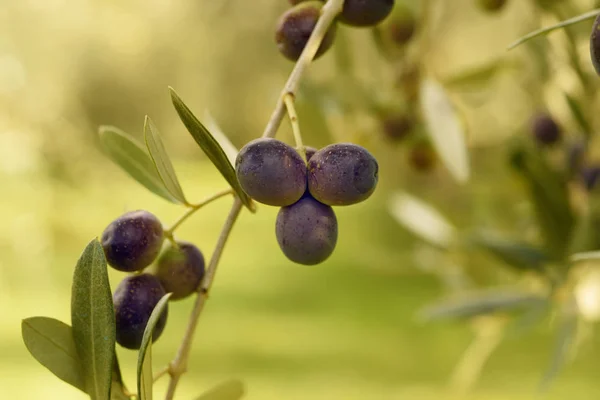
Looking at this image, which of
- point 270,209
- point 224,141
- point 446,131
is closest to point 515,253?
point 446,131

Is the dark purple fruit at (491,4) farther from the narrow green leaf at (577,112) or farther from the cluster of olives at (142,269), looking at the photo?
the cluster of olives at (142,269)

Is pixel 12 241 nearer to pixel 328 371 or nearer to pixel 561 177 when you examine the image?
pixel 328 371

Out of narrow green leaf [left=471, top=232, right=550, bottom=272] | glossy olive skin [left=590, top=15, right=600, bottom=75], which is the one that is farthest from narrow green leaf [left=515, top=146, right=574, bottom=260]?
glossy olive skin [left=590, top=15, right=600, bottom=75]

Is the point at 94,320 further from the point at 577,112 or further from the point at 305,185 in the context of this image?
the point at 577,112

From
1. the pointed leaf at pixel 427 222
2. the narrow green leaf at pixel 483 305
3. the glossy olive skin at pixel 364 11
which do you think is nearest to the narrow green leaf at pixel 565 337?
the narrow green leaf at pixel 483 305

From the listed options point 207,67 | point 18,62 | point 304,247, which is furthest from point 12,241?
point 304,247

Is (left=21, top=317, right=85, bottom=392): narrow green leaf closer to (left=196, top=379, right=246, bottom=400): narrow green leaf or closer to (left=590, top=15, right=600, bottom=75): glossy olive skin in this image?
(left=196, top=379, right=246, bottom=400): narrow green leaf
